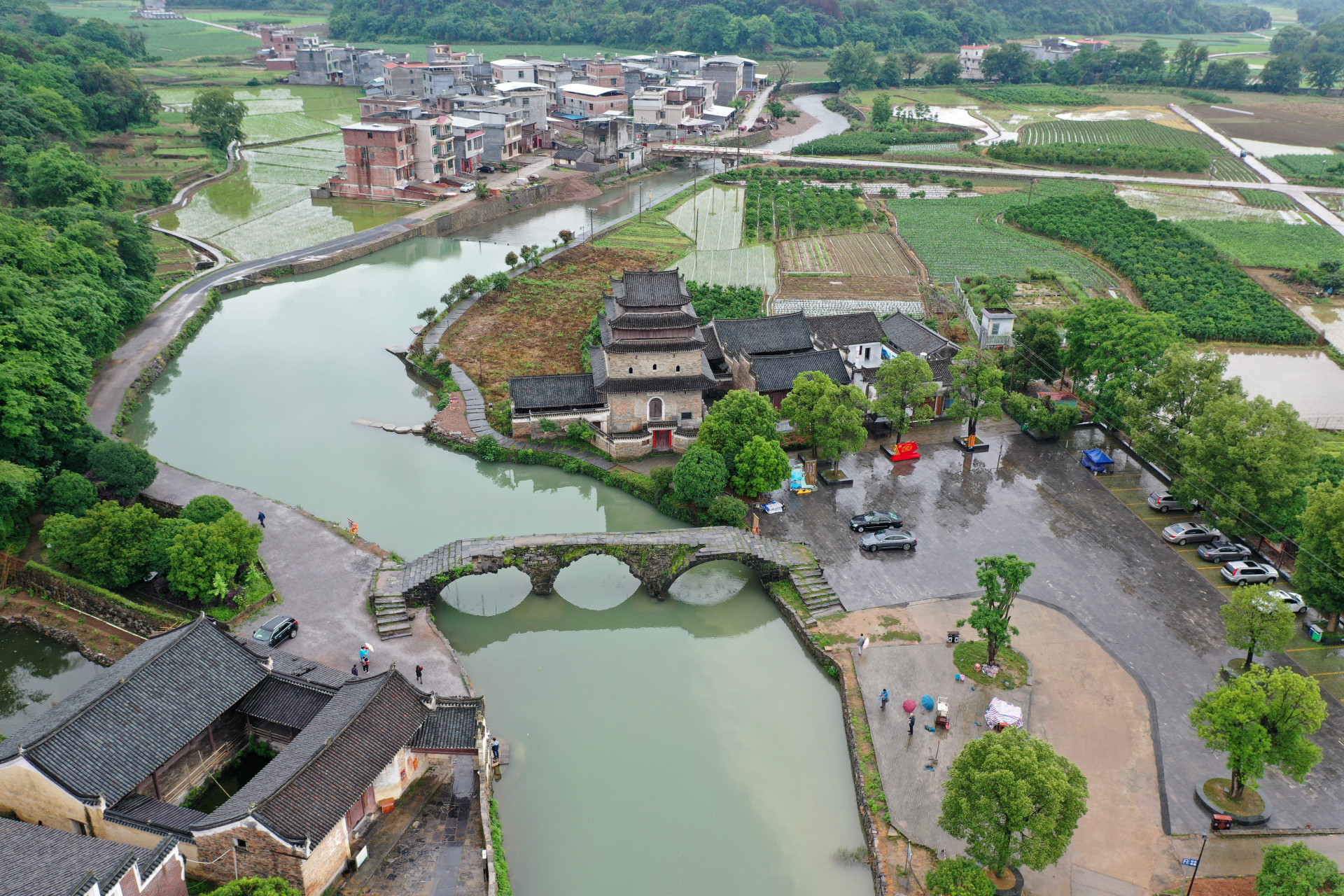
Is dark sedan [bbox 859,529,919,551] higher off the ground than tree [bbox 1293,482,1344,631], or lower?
lower

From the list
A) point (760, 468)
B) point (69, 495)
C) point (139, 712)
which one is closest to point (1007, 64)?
point (760, 468)

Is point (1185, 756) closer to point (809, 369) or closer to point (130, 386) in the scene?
point (809, 369)

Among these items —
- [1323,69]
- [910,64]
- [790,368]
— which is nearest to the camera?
[790,368]

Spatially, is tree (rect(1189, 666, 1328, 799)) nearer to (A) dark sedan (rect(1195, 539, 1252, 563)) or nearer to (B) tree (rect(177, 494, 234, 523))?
(A) dark sedan (rect(1195, 539, 1252, 563))

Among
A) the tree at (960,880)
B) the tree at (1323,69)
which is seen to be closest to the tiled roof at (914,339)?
the tree at (960,880)

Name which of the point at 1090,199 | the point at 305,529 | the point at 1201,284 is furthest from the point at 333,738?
the point at 1090,199

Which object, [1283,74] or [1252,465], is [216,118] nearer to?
[1252,465]

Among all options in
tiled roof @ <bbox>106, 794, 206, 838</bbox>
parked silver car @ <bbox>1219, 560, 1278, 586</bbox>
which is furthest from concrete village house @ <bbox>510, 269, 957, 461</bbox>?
tiled roof @ <bbox>106, 794, 206, 838</bbox>
